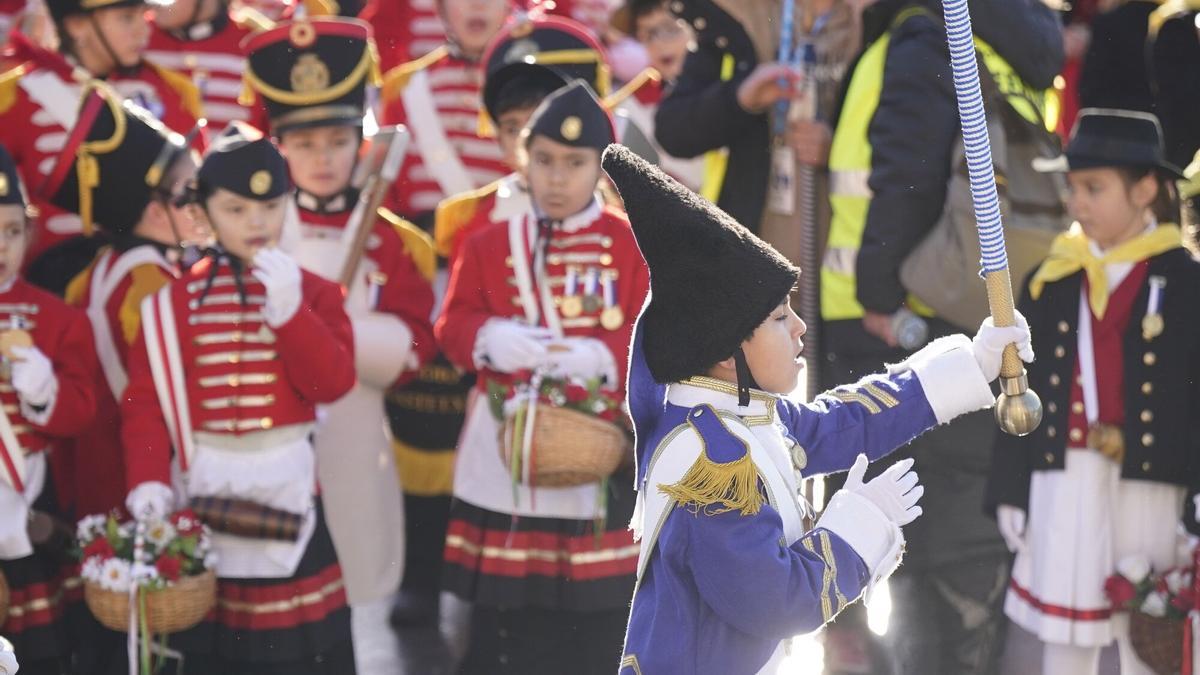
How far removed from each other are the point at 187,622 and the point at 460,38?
10.3ft

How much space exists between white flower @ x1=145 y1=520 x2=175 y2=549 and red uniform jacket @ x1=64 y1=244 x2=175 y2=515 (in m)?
0.85

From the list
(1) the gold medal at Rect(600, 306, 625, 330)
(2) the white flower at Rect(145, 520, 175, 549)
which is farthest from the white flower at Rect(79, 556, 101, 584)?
(1) the gold medal at Rect(600, 306, 625, 330)

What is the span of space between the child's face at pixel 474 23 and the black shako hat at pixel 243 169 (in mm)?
2050

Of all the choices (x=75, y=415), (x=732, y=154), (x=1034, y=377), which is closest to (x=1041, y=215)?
(x=1034, y=377)

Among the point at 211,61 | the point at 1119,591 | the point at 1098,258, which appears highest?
the point at 211,61

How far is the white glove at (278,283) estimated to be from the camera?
540cm

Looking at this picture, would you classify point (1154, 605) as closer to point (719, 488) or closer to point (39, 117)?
point (719, 488)

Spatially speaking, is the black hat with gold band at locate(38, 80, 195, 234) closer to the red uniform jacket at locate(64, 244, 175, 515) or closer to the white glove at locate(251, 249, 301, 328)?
the red uniform jacket at locate(64, 244, 175, 515)

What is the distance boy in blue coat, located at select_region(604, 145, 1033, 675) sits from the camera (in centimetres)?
362

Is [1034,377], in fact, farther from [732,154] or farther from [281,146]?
[281,146]

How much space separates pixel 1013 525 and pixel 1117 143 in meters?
1.16

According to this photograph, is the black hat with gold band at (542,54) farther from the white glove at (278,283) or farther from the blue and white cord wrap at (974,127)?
the blue and white cord wrap at (974,127)

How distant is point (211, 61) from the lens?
333 inches

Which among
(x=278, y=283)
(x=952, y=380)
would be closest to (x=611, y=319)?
(x=278, y=283)
